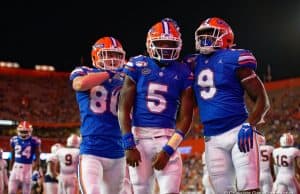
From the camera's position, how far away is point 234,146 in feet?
16.9

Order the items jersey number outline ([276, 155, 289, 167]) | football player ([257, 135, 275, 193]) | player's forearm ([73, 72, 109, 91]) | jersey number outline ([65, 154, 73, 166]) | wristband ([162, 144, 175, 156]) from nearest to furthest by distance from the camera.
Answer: wristband ([162, 144, 175, 156])
player's forearm ([73, 72, 109, 91])
jersey number outline ([65, 154, 73, 166])
jersey number outline ([276, 155, 289, 167])
football player ([257, 135, 275, 193])

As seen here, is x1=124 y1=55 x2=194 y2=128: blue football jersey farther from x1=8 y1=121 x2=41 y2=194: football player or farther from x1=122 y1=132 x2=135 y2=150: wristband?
x1=8 y1=121 x2=41 y2=194: football player

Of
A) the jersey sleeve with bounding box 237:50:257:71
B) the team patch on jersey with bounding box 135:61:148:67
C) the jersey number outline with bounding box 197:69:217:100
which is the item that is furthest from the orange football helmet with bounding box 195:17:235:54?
the team patch on jersey with bounding box 135:61:148:67

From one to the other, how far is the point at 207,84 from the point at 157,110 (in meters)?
0.60

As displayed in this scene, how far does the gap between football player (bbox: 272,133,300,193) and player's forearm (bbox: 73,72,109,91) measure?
753 cm

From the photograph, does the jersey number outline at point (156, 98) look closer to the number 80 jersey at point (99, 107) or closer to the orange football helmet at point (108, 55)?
the number 80 jersey at point (99, 107)

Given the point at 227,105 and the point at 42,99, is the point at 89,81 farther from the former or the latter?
the point at 42,99

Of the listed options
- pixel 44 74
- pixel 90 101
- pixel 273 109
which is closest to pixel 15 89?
pixel 44 74

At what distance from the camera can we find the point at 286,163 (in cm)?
1241

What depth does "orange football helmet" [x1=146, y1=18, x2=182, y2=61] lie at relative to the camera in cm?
523

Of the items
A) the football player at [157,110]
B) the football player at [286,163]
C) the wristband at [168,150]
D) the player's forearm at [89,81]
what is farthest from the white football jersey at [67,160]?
the wristband at [168,150]

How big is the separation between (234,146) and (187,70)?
89 cm

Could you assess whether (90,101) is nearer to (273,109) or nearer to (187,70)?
(187,70)

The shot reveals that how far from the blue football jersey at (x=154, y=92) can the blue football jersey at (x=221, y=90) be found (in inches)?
10.9
